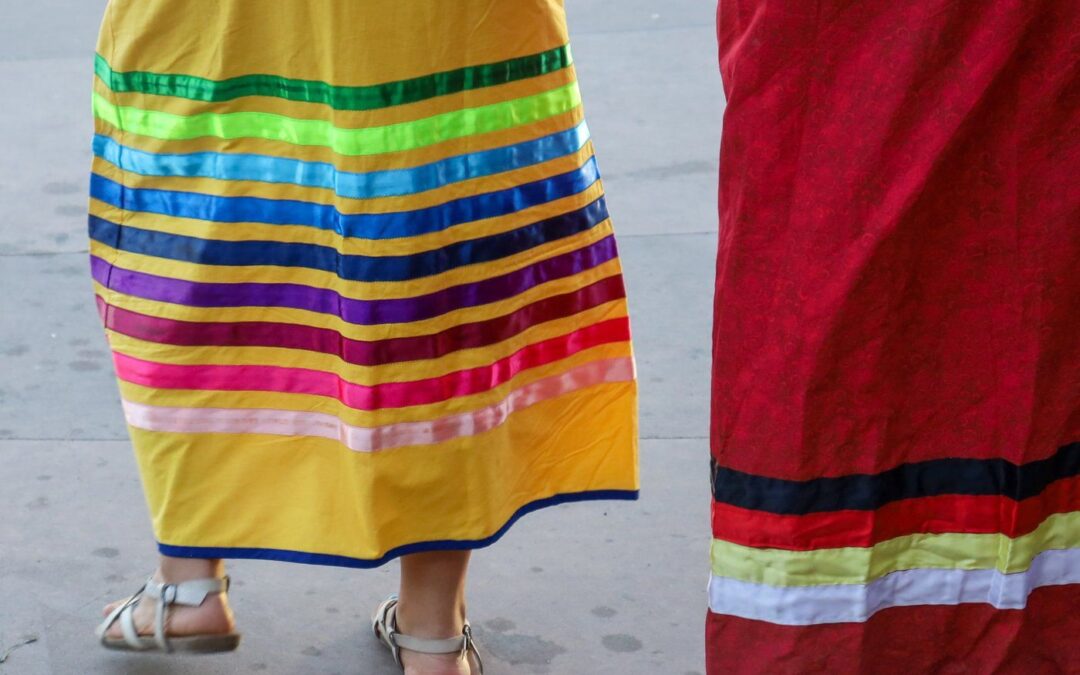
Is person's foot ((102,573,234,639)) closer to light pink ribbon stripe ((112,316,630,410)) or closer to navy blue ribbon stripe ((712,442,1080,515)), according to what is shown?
light pink ribbon stripe ((112,316,630,410))

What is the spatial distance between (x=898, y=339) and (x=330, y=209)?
2.31ft

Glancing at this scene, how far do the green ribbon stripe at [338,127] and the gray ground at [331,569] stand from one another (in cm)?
81

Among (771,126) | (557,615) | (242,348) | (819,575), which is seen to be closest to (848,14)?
(771,126)

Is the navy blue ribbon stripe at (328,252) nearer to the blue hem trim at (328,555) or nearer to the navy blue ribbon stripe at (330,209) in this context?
the navy blue ribbon stripe at (330,209)

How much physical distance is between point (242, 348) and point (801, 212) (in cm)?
77

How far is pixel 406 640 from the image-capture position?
86.3 inches

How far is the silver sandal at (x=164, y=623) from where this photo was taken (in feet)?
7.19

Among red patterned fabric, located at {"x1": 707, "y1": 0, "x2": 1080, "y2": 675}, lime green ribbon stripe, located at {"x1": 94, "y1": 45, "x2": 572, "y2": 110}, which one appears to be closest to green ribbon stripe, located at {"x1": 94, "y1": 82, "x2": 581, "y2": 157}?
lime green ribbon stripe, located at {"x1": 94, "y1": 45, "x2": 572, "y2": 110}

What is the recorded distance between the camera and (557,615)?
7.93 feet

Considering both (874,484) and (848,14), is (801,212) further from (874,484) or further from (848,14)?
(874,484)

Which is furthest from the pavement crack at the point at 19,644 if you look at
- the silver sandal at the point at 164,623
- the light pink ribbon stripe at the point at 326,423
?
the light pink ribbon stripe at the point at 326,423

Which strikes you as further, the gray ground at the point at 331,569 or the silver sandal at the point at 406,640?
the gray ground at the point at 331,569

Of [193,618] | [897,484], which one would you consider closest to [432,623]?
[193,618]

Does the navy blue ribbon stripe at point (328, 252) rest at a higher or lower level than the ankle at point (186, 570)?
higher
